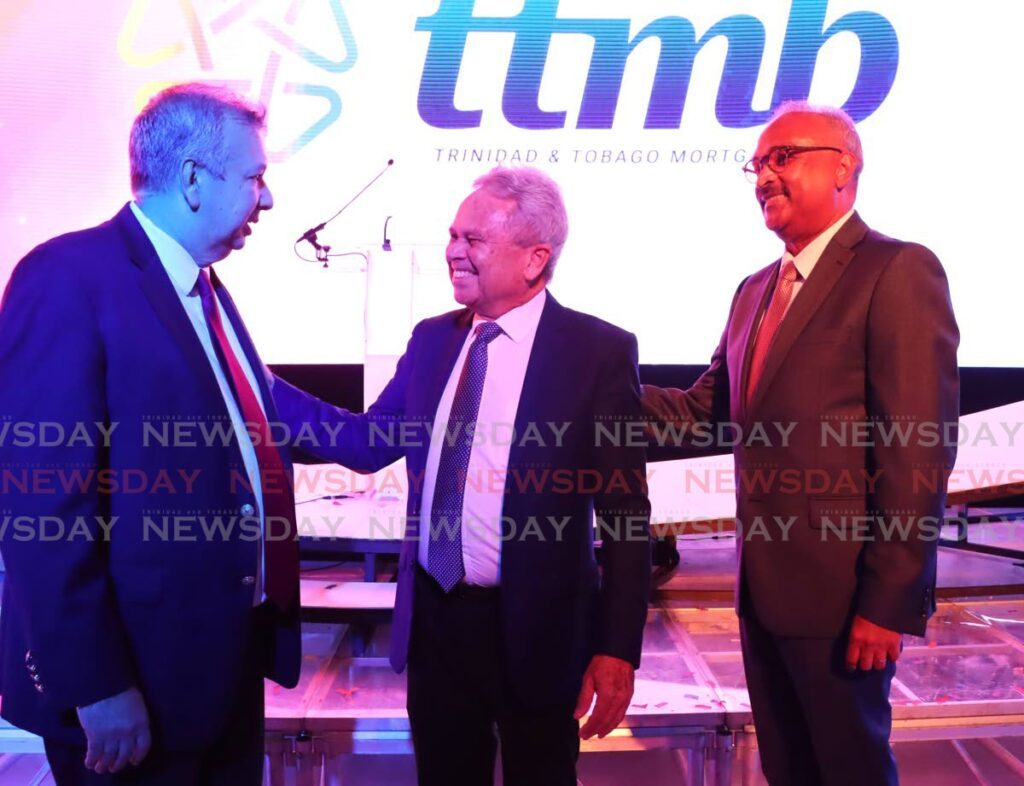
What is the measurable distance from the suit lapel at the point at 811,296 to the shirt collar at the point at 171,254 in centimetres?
105

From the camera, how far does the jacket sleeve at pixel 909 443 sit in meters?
1.24

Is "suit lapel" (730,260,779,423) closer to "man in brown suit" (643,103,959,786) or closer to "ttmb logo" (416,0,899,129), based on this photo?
"man in brown suit" (643,103,959,786)

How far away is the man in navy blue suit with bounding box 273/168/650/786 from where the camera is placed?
4.17 ft

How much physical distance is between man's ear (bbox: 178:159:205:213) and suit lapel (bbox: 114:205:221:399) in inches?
3.4

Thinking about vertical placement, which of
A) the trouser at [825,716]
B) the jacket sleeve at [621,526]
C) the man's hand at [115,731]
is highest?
the jacket sleeve at [621,526]

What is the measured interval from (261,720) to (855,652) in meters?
1.09

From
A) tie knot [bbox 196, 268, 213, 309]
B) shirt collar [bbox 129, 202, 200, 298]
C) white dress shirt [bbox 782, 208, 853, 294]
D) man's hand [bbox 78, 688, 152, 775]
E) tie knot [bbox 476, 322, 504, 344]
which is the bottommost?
man's hand [bbox 78, 688, 152, 775]

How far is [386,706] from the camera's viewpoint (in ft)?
6.66

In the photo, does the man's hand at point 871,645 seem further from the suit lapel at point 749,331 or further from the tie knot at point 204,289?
the tie knot at point 204,289

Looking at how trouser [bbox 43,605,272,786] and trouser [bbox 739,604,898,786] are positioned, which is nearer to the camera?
trouser [bbox 43,605,272,786]

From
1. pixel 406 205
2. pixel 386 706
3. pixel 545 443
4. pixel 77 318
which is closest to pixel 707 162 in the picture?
pixel 406 205

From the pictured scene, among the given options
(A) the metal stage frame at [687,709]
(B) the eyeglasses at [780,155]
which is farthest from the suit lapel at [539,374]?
(A) the metal stage frame at [687,709]

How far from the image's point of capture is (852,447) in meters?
1.32

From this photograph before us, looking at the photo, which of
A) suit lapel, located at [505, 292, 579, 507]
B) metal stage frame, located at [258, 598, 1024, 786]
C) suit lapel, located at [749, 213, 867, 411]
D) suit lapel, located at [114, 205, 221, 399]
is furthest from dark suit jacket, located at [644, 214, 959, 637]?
suit lapel, located at [114, 205, 221, 399]
